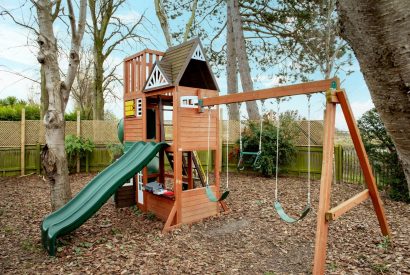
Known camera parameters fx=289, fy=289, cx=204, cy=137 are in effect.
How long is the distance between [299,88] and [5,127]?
992cm

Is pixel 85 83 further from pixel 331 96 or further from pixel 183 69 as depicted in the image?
pixel 331 96

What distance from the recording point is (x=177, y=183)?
4.77 meters

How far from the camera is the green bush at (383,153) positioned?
6.18 meters

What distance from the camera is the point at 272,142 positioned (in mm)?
8984

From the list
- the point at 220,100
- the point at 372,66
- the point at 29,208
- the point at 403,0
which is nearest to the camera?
the point at 403,0

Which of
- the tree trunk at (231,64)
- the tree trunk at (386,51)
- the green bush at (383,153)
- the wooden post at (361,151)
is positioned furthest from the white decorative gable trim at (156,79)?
the tree trunk at (231,64)

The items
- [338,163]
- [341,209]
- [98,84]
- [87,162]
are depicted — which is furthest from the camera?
[98,84]

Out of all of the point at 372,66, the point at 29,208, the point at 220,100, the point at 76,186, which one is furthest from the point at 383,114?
the point at 76,186

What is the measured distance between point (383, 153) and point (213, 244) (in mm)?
4663

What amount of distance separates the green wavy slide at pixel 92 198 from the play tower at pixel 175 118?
47 centimetres

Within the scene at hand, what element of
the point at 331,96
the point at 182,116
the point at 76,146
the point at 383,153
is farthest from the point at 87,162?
the point at 331,96

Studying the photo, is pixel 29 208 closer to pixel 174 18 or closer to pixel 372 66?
pixel 372 66

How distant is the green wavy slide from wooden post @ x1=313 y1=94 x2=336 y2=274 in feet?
8.88

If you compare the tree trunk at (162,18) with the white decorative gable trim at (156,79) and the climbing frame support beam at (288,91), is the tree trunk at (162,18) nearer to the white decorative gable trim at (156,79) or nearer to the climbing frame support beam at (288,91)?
the white decorative gable trim at (156,79)
